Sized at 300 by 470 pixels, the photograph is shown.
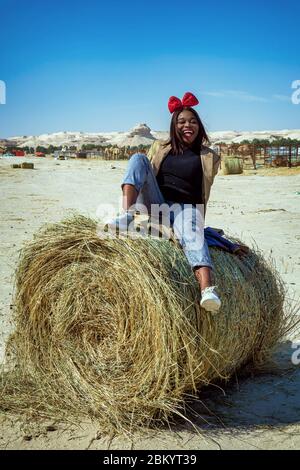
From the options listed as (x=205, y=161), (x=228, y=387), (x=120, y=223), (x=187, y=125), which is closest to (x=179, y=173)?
(x=205, y=161)

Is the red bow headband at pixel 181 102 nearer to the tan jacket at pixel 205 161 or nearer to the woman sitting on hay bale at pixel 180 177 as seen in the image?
the woman sitting on hay bale at pixel 180 177

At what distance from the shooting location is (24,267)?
13.1ft

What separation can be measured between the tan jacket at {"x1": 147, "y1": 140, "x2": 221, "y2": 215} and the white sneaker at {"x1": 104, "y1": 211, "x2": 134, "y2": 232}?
0.92 m

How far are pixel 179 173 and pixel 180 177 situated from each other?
0.12ft

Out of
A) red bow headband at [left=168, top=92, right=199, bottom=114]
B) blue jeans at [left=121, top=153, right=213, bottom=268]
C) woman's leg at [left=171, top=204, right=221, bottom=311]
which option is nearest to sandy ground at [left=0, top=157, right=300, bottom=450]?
blue jeans at [left=121, top=153, right=213, bottom=268]

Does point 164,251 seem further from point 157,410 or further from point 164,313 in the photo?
point 157,410

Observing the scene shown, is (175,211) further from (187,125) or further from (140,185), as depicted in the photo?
(187,125)

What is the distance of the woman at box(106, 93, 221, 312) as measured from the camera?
159 inches

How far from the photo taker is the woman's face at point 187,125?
450cm

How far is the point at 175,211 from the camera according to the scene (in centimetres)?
414

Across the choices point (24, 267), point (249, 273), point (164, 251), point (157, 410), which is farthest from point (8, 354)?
point (249, 273)

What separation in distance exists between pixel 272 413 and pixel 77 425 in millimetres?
1390

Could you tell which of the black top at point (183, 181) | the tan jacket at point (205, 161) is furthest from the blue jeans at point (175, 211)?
the tan jacket at point (205, 161)
